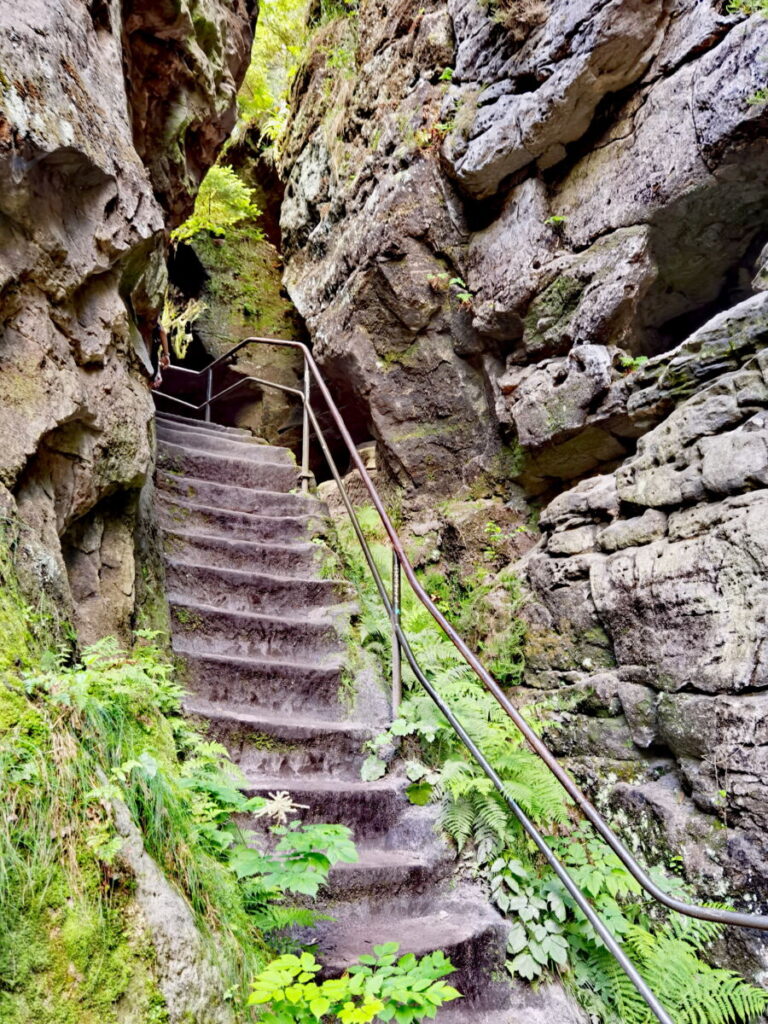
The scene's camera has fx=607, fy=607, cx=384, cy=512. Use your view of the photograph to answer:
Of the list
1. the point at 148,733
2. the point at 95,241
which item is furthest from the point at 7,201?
the point at 148,733

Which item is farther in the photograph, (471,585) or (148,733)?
(471,585)

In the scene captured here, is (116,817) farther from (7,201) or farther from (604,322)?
(604,322)

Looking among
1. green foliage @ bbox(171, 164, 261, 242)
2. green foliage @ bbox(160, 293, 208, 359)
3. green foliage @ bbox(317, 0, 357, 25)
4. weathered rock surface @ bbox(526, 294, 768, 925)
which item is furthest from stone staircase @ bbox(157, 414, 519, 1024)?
green foliage @ bbox(317, 0, 357, 25)

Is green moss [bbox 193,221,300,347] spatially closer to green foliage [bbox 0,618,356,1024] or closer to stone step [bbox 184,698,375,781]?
stone step [bbox 184,698,375,781]

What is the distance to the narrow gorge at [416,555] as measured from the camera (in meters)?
1.73

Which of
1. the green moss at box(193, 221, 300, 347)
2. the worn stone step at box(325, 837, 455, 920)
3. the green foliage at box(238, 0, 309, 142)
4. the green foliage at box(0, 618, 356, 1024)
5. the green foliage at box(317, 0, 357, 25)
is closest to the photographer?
the green foliage at box(0, 618, 356, 1024)

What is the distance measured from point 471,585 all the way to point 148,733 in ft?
15.9

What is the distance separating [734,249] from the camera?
555cm

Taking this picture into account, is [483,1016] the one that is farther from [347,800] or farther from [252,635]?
[252,635]

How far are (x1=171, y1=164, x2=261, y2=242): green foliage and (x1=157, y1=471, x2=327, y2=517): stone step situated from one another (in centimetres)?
658

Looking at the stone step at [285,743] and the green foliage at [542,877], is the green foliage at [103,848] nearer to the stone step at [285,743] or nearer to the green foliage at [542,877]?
the stone step at [285,743]

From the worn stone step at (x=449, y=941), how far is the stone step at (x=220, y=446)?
4207mm

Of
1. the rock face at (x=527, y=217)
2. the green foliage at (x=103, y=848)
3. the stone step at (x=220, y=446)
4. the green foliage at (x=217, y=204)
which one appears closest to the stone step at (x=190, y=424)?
the stone step at (x=220, y=446)

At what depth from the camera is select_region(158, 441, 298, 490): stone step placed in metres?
5.33
